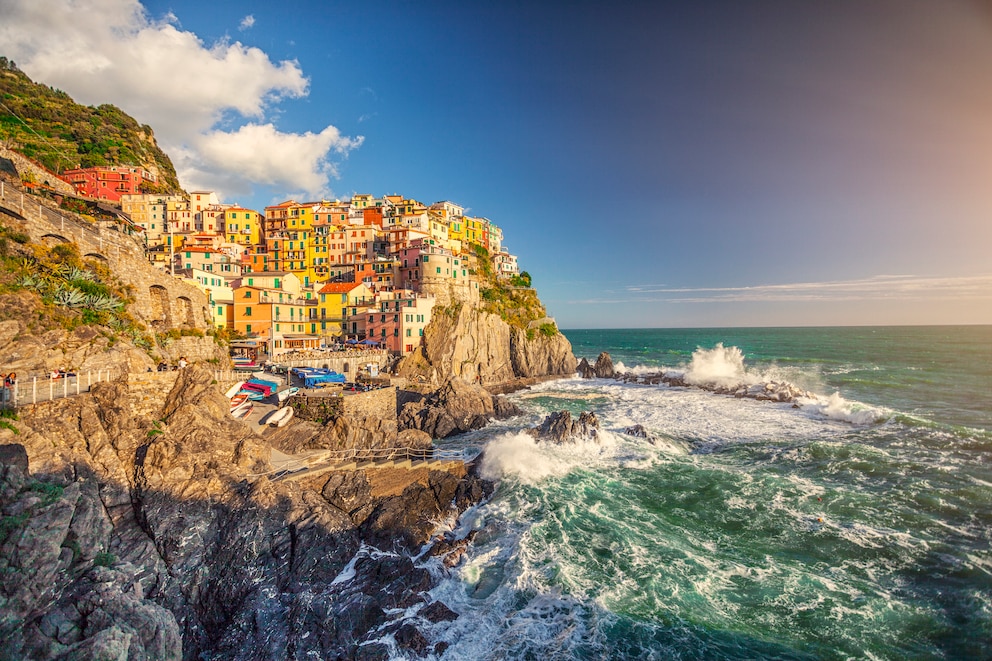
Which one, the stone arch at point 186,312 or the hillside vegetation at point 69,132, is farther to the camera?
the hillside vegetation at point 69,132

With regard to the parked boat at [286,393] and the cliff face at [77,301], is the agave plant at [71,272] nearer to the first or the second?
the cliff face at [77,301]

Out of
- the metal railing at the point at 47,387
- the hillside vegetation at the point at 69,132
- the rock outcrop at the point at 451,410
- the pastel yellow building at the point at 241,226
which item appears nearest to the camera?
the metal railing at the point at 47,387

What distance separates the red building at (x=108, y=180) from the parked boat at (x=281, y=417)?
184ft

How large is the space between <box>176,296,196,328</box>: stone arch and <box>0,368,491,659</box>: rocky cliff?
13.4 meters

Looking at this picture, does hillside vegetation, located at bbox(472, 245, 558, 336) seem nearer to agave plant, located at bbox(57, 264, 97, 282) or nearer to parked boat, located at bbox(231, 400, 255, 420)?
parked boat, located at bbox(231, 400, 255, 420)

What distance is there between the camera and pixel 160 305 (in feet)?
88.6

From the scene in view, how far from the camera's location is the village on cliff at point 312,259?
142 ft

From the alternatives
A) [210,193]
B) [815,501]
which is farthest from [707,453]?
[210,193]

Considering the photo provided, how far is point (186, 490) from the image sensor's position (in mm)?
14242

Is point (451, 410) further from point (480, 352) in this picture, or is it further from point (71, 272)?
point (71, 272)

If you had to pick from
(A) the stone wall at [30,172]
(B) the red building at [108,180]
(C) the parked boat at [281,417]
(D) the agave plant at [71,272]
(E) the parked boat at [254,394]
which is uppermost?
(B) the red building at [108,180]

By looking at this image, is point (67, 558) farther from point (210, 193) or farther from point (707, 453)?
point (210, 193)

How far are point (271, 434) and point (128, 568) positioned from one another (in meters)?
11.9

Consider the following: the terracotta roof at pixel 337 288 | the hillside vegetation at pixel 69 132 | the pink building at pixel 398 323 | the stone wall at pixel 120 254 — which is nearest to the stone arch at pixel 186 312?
the stone wall at pixel 120 254
